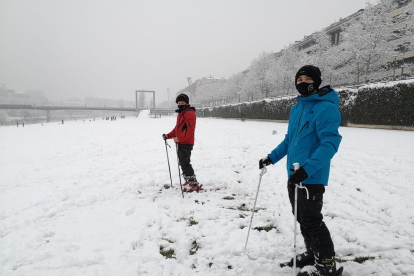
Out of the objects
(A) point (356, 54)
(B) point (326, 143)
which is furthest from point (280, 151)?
(A) point (356, 54)

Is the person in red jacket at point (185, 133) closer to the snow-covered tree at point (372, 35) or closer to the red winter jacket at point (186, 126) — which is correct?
the red winter jacket at point (186, 126)

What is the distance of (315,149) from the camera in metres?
2.29

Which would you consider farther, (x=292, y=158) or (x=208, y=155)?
(x=208, y=155)

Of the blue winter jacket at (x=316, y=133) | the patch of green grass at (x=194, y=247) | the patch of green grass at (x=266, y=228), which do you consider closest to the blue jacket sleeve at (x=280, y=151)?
the blue winter jacket at (x=316, y=133)

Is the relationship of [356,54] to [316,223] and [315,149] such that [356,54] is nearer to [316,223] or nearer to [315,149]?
[315,149]

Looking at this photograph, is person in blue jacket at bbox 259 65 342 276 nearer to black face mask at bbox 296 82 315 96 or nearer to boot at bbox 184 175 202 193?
black face mask at bbox 296 82 315 96

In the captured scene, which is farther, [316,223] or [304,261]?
[304,261]

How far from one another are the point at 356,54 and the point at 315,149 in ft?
109

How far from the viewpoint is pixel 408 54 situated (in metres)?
40.8

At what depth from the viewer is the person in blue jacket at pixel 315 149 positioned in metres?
2.08

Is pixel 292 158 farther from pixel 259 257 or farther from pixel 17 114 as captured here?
pixel 17 114

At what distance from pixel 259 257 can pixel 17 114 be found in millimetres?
181677

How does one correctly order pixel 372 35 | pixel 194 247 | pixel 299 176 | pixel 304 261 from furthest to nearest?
pixel 372 35
pixel 194 247
pixel 304 261
pixel 299 176

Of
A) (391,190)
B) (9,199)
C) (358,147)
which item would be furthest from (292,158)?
(358,147)
